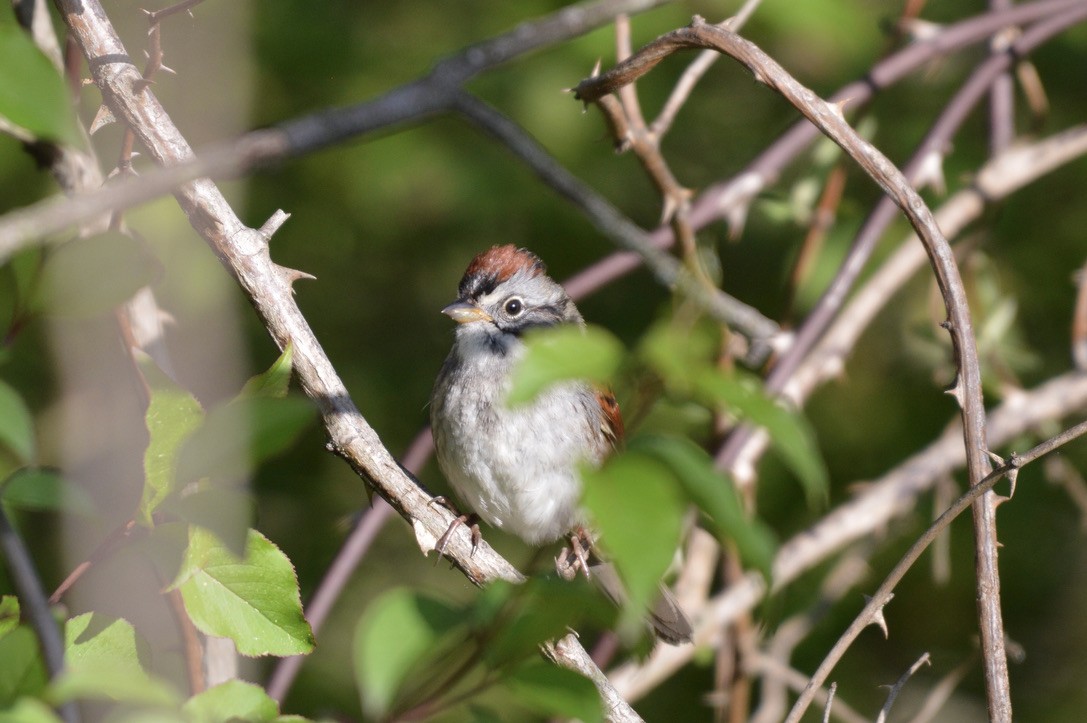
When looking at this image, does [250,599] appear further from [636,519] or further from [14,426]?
[636,519]

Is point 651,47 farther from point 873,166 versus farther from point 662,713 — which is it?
point 662,713

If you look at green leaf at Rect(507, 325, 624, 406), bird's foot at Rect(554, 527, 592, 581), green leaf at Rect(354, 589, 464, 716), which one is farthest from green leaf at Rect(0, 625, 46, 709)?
bird's foot at Rect(554, 527, 592, 581)

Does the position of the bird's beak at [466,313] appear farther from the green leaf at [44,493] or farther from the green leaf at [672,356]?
the green leaf at [672,356]

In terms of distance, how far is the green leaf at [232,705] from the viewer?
3.93 ft

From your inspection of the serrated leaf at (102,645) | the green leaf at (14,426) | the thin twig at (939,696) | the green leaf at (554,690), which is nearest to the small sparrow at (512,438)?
the thin twig at (939,696)

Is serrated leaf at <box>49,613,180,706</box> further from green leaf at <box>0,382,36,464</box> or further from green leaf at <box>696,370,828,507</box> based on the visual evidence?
green leaf at <box>696,370,828,507</box>

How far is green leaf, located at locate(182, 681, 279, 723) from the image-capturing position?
3.93 feet

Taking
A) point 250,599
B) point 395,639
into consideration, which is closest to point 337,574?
point 250,599

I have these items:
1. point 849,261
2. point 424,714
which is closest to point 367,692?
point 424,714

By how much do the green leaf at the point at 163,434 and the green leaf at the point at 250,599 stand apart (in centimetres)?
13

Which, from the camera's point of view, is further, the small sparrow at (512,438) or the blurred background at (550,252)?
the blurred background at (550,252)

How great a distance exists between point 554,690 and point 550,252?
3769mm

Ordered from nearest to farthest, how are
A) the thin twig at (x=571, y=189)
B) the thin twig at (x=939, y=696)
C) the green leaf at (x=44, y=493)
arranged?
the thin twig at (x=571, y=189) → the green leaf at (x=44, y=493) → the thin twig at (x=939, y=696)

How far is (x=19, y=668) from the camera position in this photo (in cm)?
120
